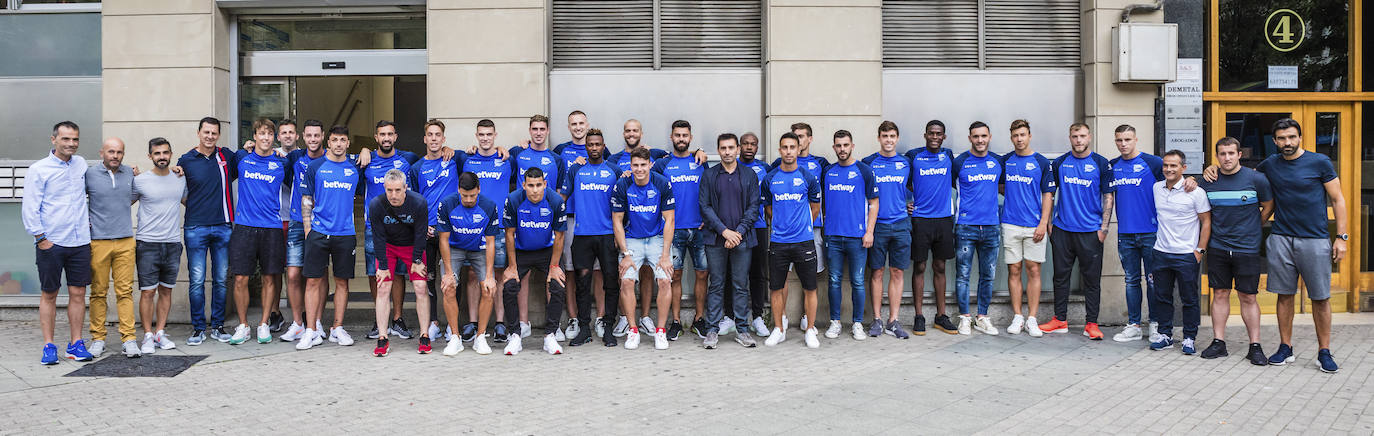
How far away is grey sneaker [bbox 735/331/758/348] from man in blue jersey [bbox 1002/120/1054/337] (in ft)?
8.20

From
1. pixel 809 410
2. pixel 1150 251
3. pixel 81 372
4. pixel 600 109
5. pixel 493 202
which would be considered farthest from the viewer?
pixel 600 109

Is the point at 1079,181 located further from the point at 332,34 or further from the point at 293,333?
the point at 332,34

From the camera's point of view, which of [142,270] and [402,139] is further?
[402,139]

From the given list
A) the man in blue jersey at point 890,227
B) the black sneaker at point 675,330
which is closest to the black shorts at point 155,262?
the black sneaker at point 675,330

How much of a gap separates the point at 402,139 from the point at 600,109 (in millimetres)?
2135

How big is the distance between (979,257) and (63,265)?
308 inches

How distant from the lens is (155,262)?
25.4 ft

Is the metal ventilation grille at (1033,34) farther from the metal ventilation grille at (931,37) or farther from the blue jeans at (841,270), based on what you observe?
the blue jeans at (841,270)

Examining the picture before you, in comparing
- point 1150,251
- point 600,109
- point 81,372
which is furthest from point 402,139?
point 1150,251

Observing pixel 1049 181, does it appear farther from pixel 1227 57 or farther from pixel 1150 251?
pixel 1227 57

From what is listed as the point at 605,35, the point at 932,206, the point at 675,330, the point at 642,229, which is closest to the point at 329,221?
the point at 642,229

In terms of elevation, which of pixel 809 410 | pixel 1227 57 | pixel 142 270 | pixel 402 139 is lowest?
pixel 809 410

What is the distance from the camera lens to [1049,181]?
842 cm

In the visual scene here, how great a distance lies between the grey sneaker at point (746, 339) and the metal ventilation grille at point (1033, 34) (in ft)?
13.7
